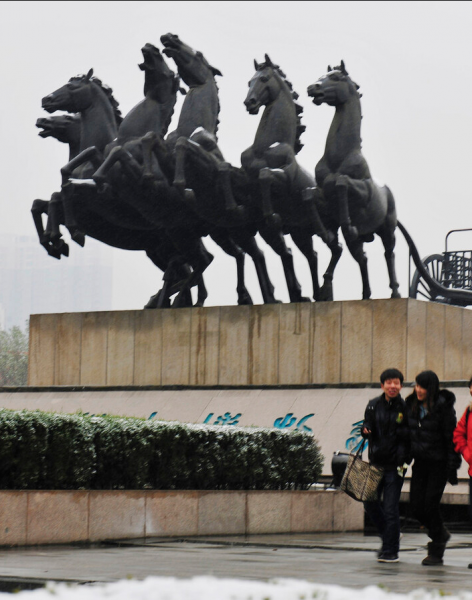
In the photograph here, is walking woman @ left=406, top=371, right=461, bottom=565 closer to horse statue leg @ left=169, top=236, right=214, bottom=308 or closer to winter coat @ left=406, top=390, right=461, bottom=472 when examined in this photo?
winter coat @ left=406, top=390, right=461, bottom=472

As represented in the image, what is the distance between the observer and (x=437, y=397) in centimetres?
858

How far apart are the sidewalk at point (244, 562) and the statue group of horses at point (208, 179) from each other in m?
10.1

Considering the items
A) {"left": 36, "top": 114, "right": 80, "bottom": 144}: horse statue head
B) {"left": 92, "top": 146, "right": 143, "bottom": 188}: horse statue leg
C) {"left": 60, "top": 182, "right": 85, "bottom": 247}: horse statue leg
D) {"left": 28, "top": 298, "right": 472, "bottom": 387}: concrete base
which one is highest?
{"left": 36, "top": 114, "right": 80, "bottom": 144}: horse statue head

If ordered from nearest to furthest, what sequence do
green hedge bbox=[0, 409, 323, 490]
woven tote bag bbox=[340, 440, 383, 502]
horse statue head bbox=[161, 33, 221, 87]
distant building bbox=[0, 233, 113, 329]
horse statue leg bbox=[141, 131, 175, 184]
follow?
woven tote bag bbox=[340, 440, 383, 502], green hedge bbox=[0, 409, 323, 490], horse statue leg bbox=[141, 131, 175, 184], horse statue head bbox=[161, 33, 221, 87], distant building bbox=[0, 233, 113, 329]

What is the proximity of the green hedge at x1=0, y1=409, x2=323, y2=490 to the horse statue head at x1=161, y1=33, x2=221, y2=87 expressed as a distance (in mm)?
9681

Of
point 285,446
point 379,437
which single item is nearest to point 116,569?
point 379,437

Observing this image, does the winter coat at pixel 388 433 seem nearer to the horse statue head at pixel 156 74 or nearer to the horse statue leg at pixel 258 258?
the horse statue leg at pixel 258 258

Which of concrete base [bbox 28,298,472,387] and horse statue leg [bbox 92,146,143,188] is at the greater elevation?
horse statue leg [bbox 92,146,143,188]

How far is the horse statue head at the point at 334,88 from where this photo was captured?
1961 centimetres

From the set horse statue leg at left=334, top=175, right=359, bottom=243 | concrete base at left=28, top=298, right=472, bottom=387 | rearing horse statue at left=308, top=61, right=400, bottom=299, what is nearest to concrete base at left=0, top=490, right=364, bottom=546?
concrete base at left=28, top=298, right=472, bottom=387

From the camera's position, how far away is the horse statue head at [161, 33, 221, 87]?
67.7 ft

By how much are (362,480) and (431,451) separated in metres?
0.55

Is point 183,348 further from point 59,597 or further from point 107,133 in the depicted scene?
point 59,597

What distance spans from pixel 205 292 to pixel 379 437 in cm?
1372
